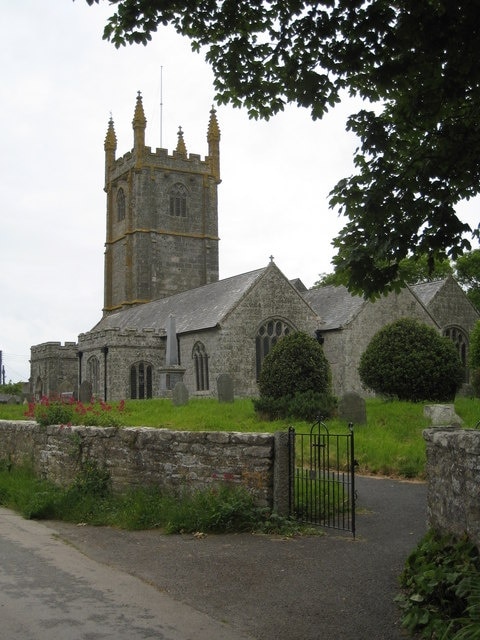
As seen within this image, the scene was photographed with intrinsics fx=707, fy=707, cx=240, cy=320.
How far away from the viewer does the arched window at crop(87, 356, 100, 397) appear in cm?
3425

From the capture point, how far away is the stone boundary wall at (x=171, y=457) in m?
8.52

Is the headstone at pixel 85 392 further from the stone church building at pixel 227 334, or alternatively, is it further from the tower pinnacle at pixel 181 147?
the tower pinnacle at pixel 181 147

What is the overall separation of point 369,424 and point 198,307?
17.8m

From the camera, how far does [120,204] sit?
5388 centimetres

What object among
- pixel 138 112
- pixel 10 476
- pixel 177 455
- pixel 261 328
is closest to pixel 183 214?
pixel 138 112

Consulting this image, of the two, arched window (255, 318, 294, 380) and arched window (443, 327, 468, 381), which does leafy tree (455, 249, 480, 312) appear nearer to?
arched window (443, 327, 468, 381)

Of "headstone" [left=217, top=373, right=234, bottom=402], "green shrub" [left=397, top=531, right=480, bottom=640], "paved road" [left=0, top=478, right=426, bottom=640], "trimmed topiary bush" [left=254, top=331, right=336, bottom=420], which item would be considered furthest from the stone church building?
"green shrub" [left=397, top=531, right=480, bottom=640]

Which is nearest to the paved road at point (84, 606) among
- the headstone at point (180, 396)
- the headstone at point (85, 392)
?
the headstone at point (180, 396)

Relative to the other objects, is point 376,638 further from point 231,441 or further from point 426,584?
point 231,441

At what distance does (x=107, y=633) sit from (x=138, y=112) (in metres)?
51.2

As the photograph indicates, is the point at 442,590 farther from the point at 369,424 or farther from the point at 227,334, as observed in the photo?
the point at 227,334

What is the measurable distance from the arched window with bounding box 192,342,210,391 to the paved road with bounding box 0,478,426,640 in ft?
69.7

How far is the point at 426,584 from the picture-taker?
5.43m

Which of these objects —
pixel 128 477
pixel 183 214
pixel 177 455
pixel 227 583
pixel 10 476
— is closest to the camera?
pixel 227 583
